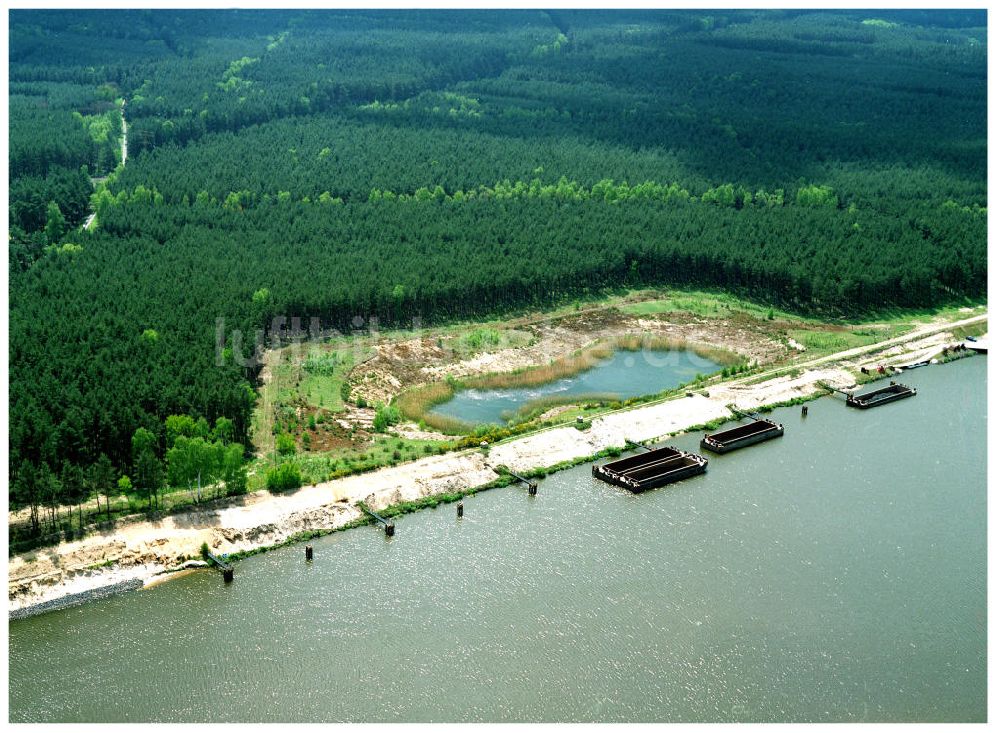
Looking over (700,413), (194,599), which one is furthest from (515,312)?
(194,599)

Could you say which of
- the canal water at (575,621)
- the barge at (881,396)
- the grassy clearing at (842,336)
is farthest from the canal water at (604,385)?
the canal water at (575,621)

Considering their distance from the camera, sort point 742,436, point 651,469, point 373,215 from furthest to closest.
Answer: point 373,215, point 742,436, point 651,469

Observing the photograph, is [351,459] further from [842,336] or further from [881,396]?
[842,336]

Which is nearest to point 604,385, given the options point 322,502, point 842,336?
point 842,336

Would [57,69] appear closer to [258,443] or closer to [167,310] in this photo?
[167,310]

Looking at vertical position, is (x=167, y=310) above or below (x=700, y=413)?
above

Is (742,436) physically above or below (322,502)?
below

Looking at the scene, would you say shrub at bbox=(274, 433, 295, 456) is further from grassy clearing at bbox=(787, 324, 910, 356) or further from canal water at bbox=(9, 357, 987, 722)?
grassy clearing at bbox=(787, 324, 910, 356)
